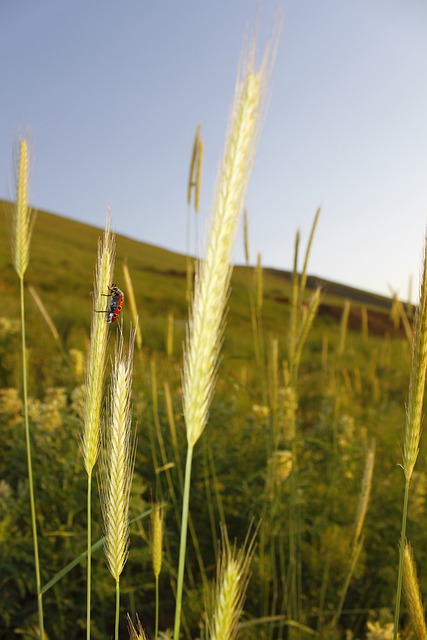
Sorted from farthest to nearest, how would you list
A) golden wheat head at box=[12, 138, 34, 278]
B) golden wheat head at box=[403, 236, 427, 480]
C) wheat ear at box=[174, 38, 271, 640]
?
golden wheat head at box=[12, 138, 34, 278] → golden wheat head at box=[403, 236, 427, 480] → wheat ear at box=[174, 38, 271, 640]

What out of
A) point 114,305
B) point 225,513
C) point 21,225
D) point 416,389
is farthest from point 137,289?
point 416,389

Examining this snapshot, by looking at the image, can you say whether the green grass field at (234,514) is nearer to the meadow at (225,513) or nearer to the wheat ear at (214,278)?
the meadow at (225,513)

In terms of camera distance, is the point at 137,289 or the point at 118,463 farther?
the point at 137,289

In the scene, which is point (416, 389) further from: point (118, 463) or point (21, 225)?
point (21, 225)

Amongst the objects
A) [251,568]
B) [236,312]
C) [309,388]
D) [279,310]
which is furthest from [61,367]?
[279,310]

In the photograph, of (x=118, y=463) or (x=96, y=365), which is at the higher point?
(x=96, y=365)

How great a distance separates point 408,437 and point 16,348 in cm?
579

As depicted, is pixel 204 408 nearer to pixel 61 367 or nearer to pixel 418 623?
pixel 418 623

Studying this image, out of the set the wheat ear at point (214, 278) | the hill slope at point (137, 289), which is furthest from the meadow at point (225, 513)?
the hill slope at point (137, 289)

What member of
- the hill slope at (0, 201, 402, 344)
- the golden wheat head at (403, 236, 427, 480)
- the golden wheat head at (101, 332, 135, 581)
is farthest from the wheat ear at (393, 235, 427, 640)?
the hill slope at (0, 201, 402, 344)

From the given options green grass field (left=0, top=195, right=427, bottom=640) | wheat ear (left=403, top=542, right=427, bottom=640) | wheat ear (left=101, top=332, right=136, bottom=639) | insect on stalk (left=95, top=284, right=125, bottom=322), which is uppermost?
insect on stalk (left=95, top=284, right=125, bottom=322)

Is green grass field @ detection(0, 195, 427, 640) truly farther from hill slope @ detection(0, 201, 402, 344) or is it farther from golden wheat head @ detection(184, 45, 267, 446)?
hill slope @ detection(0, 201, 402, 344)

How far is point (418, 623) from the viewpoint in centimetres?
107

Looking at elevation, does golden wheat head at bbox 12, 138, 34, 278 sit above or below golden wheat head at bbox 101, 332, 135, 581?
above
